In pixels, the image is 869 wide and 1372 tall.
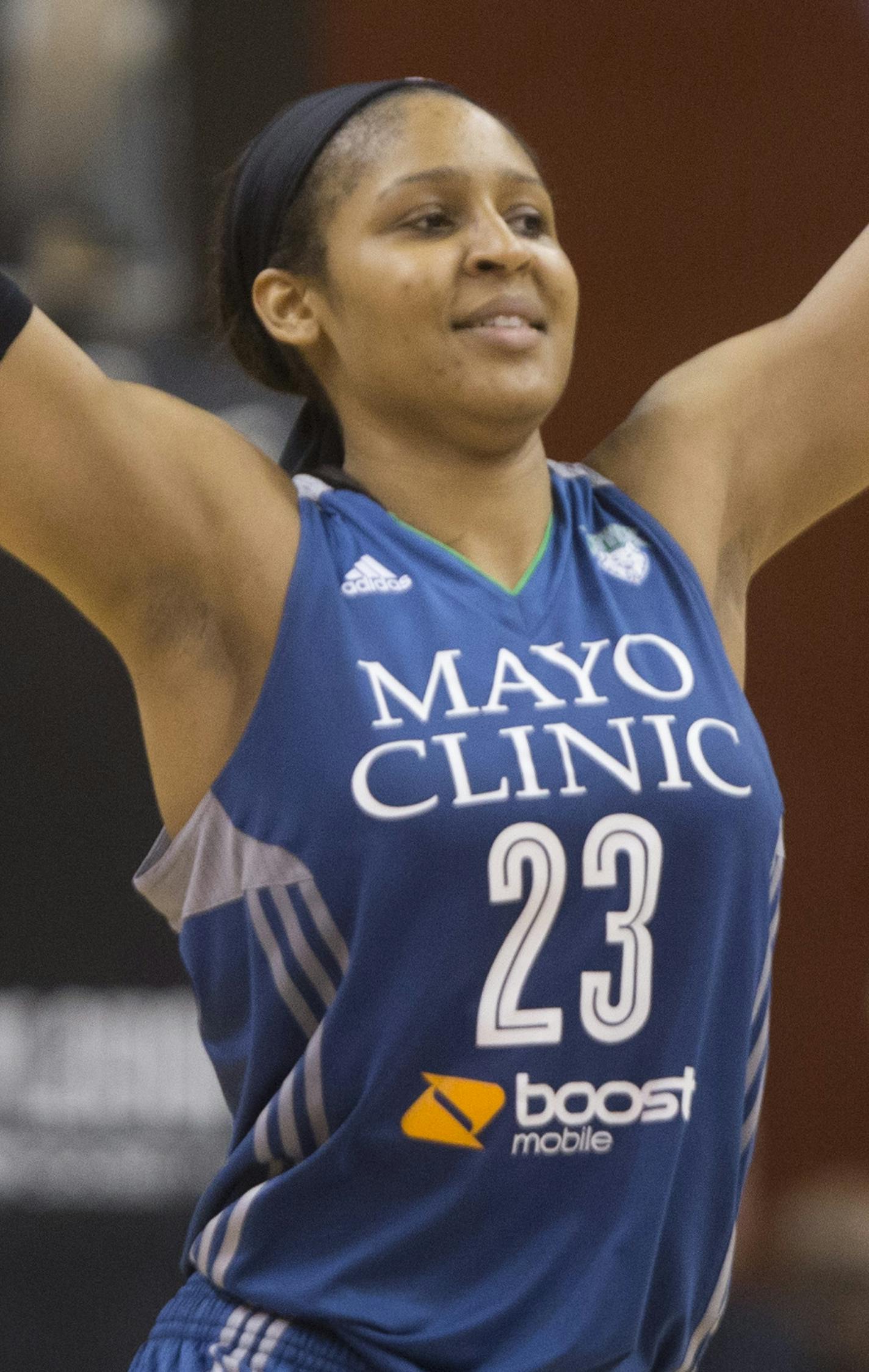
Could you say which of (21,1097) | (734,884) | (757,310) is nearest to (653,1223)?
(734,884)

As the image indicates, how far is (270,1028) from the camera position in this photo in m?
1.47

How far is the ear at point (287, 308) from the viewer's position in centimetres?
171

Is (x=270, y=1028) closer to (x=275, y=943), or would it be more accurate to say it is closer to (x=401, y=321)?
(x=275, y=943)

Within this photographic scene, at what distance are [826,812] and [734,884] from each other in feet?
6.14

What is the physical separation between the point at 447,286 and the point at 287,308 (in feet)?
0.68

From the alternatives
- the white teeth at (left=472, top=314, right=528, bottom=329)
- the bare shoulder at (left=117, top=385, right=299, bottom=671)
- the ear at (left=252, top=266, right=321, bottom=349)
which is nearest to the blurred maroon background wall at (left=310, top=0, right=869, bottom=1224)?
the ear at (left=252, top=266, right=321, bottom=349)

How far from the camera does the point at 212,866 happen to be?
151 cm

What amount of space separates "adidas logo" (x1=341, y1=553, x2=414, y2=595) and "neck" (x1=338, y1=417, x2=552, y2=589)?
0.09 metres

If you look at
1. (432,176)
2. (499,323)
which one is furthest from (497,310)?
(432,176)

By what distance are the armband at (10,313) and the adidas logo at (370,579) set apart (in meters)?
0.32

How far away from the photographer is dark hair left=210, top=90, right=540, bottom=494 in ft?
5.47

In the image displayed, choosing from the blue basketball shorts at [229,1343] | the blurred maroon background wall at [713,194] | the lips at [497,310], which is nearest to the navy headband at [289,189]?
the lips at [497,310]

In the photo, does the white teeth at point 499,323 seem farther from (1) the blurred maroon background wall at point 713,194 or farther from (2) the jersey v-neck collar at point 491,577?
(1) the blurred maroon background wall at point 713,194

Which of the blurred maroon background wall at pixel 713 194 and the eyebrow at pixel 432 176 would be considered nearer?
the eyebrow at pixel 432 176
